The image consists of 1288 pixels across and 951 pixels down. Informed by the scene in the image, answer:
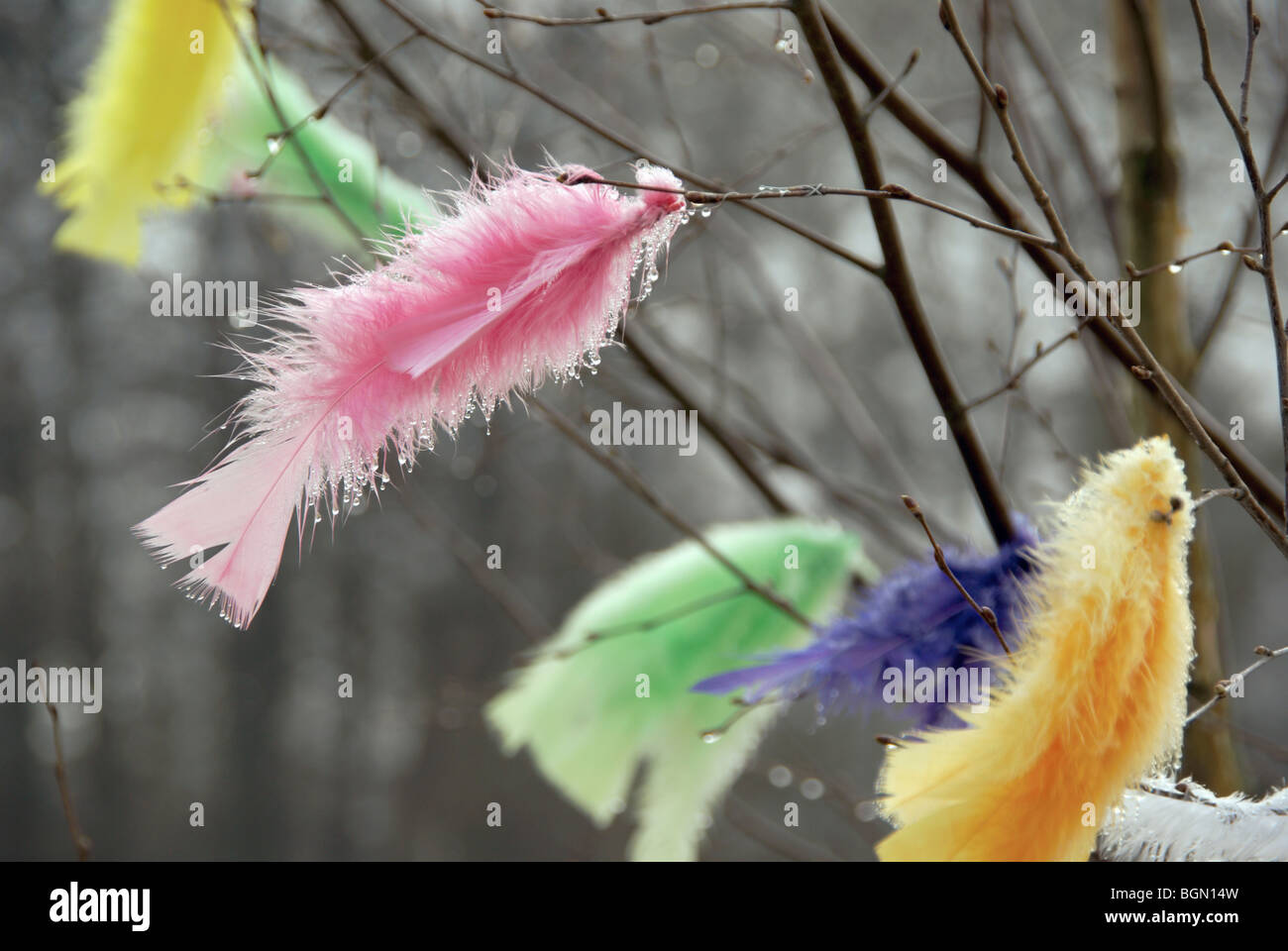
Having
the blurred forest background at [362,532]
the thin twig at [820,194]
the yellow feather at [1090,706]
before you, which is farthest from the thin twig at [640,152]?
the blurred forest background at [362,532]

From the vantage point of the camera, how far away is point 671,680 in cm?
122

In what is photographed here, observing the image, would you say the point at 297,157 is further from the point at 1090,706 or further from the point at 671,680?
the point at 1090,706

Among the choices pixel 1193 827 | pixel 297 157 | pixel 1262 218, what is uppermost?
pixel 297 157

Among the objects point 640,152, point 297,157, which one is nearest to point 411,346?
point 640,152

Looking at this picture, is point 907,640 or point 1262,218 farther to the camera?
point 907,640

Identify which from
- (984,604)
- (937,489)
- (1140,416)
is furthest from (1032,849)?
(937,489)

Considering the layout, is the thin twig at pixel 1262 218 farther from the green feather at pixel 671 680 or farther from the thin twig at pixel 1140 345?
the green feather at pixel 671 680

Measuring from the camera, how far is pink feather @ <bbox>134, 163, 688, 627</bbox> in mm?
694

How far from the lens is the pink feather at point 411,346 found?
0.69 m

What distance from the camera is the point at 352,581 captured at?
238 inches

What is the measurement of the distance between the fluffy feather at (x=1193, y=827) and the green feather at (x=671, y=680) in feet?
1.63

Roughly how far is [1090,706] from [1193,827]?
115 mm

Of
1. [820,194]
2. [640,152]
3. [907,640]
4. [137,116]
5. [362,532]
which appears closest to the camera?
[820,194]

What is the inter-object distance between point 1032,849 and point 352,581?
575 cm
